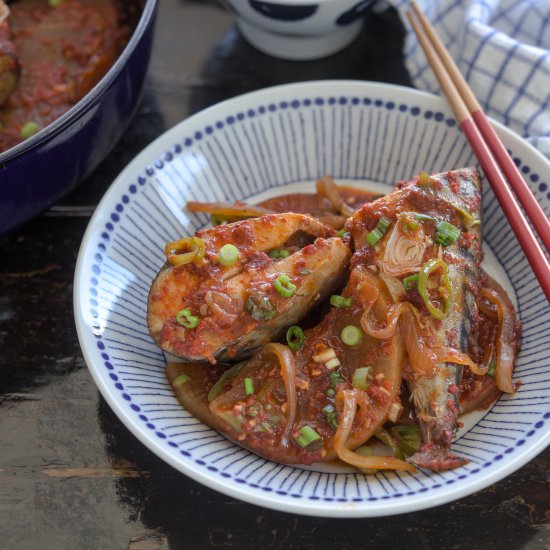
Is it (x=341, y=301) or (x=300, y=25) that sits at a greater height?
(x=300, y=25)

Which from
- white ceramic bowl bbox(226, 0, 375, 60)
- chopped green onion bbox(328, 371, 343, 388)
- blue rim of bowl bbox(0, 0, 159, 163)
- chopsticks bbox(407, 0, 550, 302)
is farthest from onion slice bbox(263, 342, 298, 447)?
white ceramic bowl bbox(226, 0, 375, 60)

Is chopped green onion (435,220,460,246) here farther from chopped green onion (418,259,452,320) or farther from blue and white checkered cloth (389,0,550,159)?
blue and white checkered cloth (389,0,550,159)

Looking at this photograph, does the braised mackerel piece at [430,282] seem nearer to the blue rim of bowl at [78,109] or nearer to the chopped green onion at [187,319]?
the chopped green onion at [187,319]

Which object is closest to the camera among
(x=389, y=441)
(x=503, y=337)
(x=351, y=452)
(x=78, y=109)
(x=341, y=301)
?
(x=351, y=452)

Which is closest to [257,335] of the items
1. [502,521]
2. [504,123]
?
[502,521]

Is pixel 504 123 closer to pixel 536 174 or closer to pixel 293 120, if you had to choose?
pixel 536 174

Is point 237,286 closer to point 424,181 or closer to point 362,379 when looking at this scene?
point 362,379

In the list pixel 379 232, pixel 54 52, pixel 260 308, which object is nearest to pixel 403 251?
pixel 379 232

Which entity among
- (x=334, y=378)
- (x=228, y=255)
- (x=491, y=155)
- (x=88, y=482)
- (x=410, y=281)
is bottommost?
(x=88, y=482)
